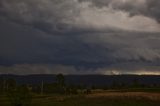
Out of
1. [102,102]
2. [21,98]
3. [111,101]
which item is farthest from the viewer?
[111,101]

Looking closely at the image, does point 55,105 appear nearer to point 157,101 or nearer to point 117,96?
point 117,96

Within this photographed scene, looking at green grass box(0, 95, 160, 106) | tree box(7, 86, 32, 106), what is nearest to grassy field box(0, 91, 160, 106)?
green grass box(0, 95, 160, 106)

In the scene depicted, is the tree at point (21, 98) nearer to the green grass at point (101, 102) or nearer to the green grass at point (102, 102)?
the green grass at point (102, 102)

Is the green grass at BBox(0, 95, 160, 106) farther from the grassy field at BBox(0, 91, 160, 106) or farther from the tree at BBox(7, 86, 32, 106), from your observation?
the tree at BBox(7, 86, 32, 106)

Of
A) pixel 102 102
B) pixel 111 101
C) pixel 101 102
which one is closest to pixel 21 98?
pixel 101 102

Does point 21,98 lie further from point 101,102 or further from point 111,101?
point 111,101

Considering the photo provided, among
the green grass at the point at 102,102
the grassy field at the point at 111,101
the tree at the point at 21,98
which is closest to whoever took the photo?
the tree at the point at 21,98

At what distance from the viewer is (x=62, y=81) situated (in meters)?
185

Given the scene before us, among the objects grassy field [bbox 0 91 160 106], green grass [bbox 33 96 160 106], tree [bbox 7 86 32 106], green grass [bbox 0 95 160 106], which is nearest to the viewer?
tree [bbox 7 86 32 106]

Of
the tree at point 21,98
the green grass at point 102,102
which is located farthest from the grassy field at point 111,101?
the tree at point 21,98

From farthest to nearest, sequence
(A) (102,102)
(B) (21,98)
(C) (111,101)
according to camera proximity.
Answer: (C) (111,101) → (A) (102,102) → (B) (21,98)

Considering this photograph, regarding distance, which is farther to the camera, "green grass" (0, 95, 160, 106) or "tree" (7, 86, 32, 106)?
"green grass" (0, 95, 160, 106)

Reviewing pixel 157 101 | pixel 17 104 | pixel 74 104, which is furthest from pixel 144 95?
pixel 17 104

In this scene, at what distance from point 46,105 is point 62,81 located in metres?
98.1
